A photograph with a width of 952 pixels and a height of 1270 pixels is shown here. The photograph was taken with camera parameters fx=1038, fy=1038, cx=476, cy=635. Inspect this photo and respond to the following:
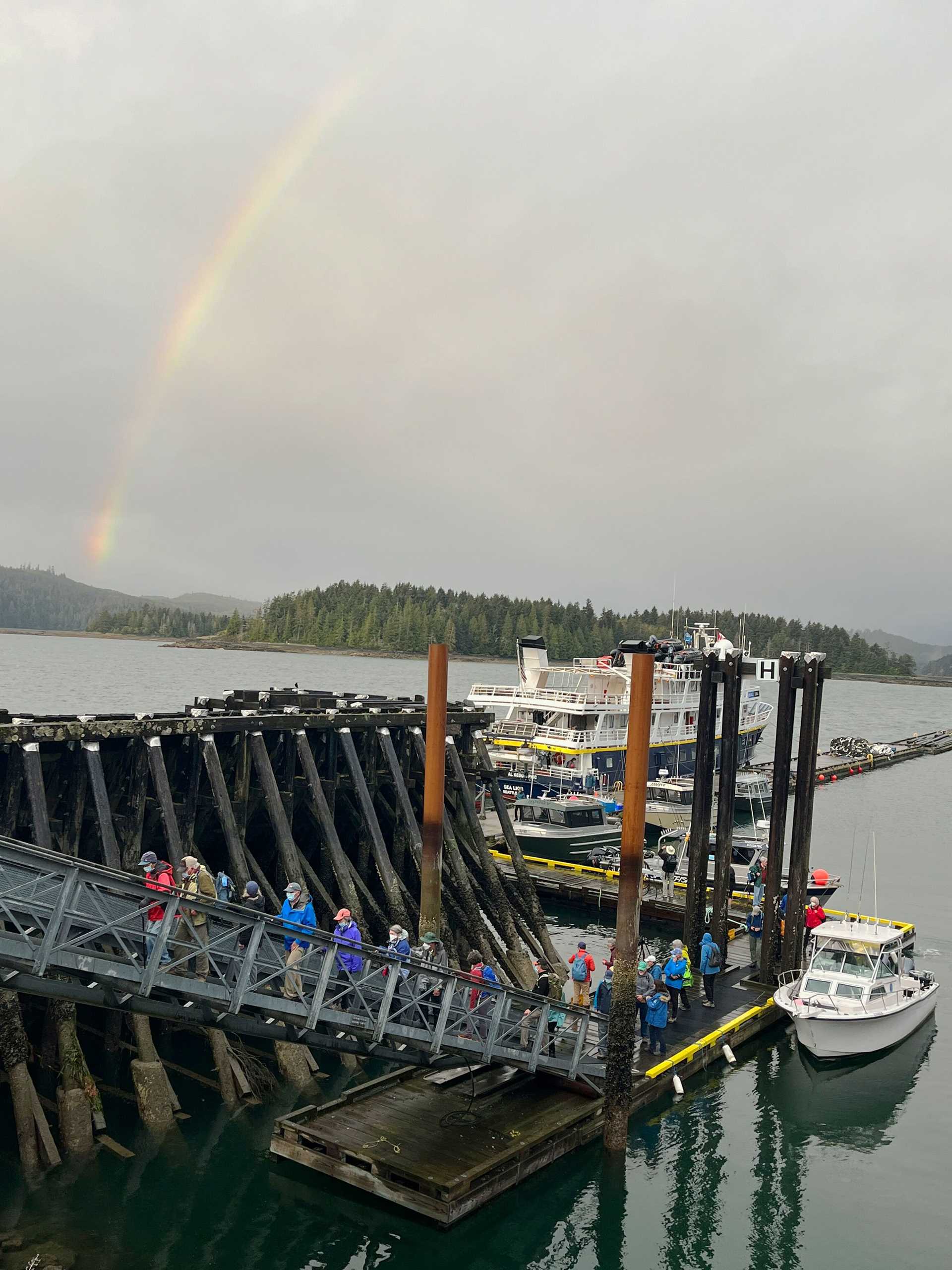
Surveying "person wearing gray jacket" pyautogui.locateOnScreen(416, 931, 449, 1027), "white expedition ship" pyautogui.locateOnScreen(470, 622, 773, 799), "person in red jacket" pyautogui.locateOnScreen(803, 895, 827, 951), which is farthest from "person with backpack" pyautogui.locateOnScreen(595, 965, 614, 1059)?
"white expedition ship" pyautogui.locateOnScreen(470, 622, 773, 799)

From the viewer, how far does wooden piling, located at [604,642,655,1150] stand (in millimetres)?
17438

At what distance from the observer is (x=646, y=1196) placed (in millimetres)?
16984

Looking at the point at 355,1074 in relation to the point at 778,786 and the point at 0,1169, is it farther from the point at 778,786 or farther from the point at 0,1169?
the point at 778,786

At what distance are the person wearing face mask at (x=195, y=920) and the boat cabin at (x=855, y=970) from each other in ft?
45.4

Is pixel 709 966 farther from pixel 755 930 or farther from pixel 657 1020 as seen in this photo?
pixel 755 930

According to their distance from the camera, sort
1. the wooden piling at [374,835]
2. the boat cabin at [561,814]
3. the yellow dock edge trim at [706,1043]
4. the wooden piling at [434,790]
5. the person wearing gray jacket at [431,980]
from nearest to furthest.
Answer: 1. the person wearing gray jacket at [431,980]
2. the yellow dock edge trim at [706,1043]
3. the wooden piling at [434,790]
4. the wooden piling at [374,835]
5. the boat cabin at [561,814]

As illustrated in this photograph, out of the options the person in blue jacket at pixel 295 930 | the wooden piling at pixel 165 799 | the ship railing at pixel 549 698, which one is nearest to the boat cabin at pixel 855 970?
Answer: the person in blue jacket at pixel 295 930

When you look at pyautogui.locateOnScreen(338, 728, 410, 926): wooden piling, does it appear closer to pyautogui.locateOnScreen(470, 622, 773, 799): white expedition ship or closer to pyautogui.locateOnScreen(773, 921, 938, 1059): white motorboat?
pyautogui.locateOnScreen(773, 921, 938, 1059): white motorboat

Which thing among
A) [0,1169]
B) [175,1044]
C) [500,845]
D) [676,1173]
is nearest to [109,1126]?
[0,1169]

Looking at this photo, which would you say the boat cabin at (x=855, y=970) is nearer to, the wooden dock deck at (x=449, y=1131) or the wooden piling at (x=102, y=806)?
the wooden dock deck at (x=449, y=1131)

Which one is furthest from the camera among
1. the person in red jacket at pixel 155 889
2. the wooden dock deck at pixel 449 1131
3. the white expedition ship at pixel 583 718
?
the white expedition ship at pixel 583 718

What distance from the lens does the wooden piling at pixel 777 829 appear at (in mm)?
24734

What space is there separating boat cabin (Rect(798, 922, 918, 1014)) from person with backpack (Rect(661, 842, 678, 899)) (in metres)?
10.3

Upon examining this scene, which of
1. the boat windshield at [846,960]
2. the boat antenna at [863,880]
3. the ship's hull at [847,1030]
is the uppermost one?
the boat windshield at [846,960]
